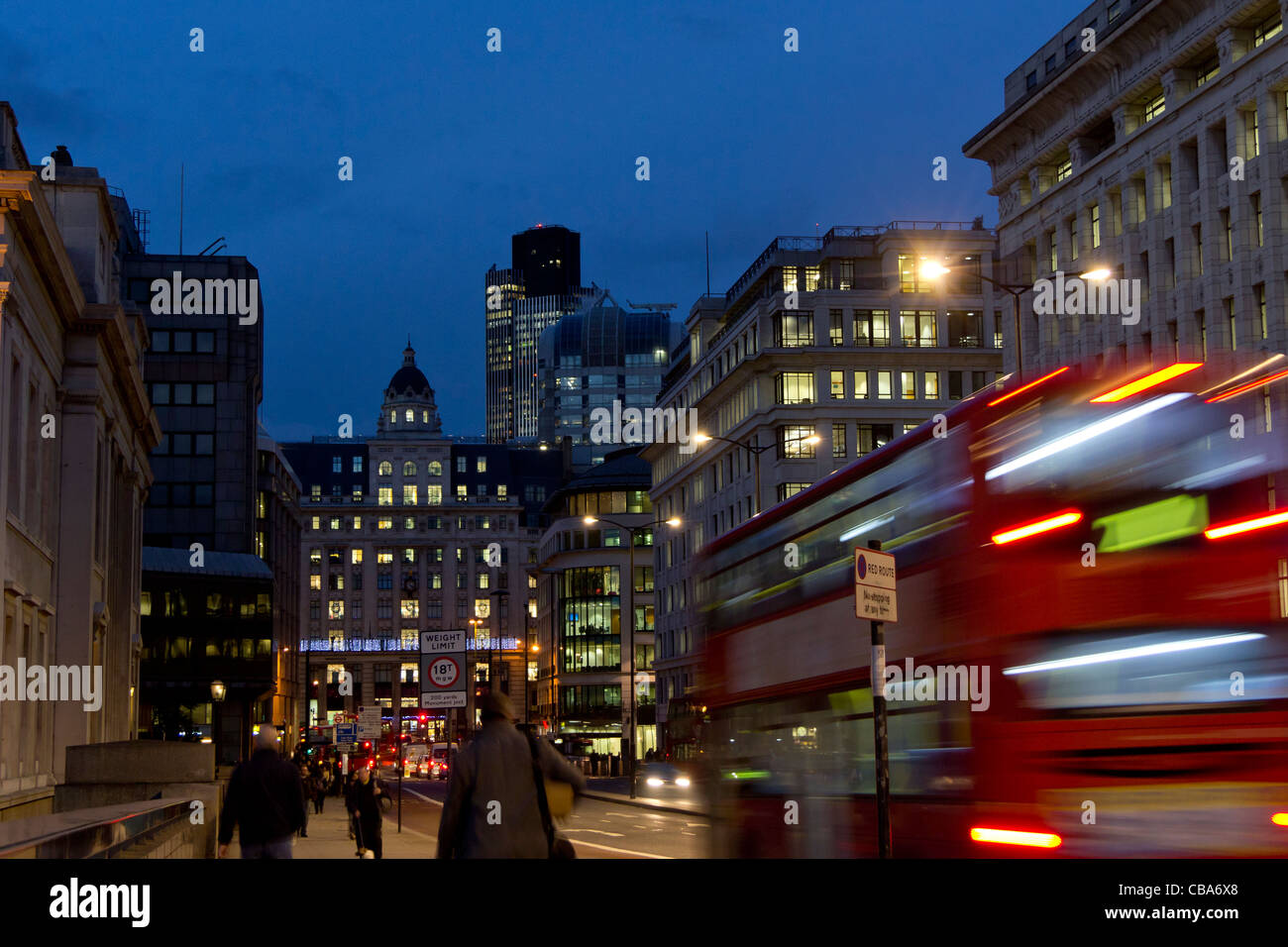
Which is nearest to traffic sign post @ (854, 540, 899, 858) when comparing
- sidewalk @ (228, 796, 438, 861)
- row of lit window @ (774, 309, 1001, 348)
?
sidewalk @ (228, 796, 438, 861)

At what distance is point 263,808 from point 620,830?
2616 cm

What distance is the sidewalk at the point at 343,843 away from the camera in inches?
1244

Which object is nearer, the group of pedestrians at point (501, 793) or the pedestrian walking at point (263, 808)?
the group of pedestrians at point (501, 793)

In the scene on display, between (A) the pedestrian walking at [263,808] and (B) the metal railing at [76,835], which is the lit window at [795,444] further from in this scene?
(A) the pedestrian walking at [263,808]

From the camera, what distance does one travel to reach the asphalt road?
1166 inches

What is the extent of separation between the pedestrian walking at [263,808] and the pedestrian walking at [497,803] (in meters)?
4.82

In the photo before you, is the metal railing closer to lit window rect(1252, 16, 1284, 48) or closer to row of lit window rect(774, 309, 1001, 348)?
lit window rect(1252, 16, 1284, 48)

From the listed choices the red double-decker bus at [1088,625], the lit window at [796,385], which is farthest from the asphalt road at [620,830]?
the lit window at [796,385]

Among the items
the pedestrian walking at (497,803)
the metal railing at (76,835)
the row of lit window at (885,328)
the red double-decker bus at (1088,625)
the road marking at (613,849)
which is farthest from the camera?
the row of lit window at (885,328)

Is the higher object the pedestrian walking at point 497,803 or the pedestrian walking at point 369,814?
the pedestrian walking at point 497,803

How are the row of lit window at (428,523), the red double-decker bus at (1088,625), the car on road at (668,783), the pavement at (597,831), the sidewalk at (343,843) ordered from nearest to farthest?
the red double-decker bus at (1088,625) → the pavement at (597,831) → the sidewalk at (343,843) → the car on road at (668,783) → the row of lit window at (428,523)
